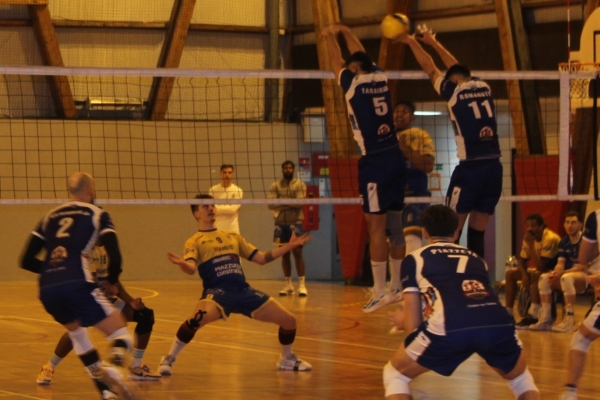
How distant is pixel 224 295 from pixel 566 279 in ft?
14.8

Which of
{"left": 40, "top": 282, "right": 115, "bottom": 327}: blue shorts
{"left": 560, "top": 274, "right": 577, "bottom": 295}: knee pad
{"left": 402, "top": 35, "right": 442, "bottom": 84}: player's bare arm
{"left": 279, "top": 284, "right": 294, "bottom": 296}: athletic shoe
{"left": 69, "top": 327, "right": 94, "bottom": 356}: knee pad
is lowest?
{"left": 279, "top": 284, "right": 294, "bottom": 296}: athletic shoe

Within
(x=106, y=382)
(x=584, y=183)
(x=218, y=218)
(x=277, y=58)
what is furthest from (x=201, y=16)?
(x=106, y=382)

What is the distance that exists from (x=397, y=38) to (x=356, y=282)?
10.5 m

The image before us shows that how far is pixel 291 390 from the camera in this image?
25.4 feet

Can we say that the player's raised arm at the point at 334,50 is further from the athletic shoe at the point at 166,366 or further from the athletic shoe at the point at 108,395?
the athletic shoe at the point at 108,395

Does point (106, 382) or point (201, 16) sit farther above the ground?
point (201, 16)

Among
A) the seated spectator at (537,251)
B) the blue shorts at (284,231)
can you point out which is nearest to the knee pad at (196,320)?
the seated spectator at (537,251)

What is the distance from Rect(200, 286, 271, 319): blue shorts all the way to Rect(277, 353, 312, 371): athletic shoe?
53cm

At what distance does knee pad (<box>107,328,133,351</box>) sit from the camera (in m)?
6.56

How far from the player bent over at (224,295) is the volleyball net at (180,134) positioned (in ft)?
26.6

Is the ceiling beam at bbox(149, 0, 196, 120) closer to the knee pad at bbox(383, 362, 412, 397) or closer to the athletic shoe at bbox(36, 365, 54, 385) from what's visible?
the athletic shoe at bbox(36, 365, 54, 385)

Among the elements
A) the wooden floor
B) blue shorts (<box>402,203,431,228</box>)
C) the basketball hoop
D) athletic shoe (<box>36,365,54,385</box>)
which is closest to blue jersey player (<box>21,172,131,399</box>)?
the wooden floor

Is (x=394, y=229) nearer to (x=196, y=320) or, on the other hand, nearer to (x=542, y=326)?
(x=196, y=320)

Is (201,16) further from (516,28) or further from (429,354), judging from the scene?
(429,354)
